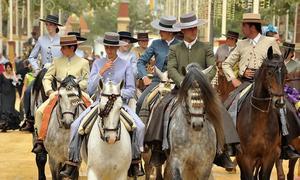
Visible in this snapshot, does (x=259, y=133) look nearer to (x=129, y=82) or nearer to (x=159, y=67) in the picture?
(x=129, y=82)

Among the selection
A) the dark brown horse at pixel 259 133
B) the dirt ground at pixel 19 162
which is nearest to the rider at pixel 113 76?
the dark brown horse at pixel 259 133

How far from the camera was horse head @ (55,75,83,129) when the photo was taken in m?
10.7

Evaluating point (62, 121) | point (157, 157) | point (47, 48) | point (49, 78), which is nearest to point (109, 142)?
point (157, 157)

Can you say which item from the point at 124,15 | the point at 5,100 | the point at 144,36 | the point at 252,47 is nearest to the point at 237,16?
the point at 5,100

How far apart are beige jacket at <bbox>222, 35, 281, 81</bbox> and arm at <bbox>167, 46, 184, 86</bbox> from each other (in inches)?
57.6

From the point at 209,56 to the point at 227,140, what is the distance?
1.26 meters

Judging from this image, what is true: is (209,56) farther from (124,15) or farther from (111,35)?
(124,15)

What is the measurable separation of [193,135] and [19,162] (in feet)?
26.6

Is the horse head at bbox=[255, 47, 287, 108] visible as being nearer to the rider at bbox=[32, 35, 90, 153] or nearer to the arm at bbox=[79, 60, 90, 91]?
the arm at bbox=[79, 60, 90, 91]

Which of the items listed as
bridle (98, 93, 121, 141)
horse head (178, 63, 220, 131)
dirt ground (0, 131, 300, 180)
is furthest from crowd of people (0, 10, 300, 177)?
dirt ground (0, 131, 300, 180)

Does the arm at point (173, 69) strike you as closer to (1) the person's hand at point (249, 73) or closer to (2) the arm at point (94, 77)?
(2) the arm at point (94, 77)

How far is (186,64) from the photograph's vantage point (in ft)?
34.4

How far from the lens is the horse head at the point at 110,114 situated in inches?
356

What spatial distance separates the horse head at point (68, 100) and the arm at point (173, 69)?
1.39 meters
